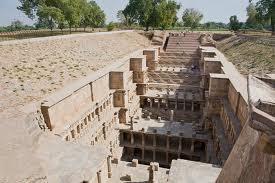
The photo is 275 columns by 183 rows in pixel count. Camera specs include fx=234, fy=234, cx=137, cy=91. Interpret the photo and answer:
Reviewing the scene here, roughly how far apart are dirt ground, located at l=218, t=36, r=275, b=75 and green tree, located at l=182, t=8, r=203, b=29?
46424 mm

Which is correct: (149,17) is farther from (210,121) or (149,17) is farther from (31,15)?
(210,121)

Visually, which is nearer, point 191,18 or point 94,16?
point 94,16

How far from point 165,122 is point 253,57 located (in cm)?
1291

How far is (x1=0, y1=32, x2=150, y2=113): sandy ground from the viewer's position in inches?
606

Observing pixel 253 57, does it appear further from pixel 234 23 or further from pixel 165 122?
pixel 234 23

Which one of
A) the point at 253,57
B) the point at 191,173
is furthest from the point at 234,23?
the point at 191,173

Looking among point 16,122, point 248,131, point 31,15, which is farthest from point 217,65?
point 31,15

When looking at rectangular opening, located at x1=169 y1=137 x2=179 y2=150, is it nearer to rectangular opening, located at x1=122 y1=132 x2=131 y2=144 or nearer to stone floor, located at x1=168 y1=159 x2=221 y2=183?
rectangular opening, located at x1=122 y1=132 x2=131 y2=144

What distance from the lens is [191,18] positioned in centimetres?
7850

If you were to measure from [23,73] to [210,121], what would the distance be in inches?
615

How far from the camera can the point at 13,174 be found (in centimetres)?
683

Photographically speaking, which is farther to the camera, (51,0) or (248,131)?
(51,0)

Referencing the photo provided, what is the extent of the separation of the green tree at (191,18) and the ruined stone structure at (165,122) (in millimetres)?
46867

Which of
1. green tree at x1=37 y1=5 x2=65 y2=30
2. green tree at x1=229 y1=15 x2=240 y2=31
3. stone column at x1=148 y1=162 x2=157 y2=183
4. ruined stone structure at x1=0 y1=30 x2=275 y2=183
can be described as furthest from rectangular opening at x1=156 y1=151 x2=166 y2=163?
green tree at x1=229 y1=15 x2=240 y2=31
